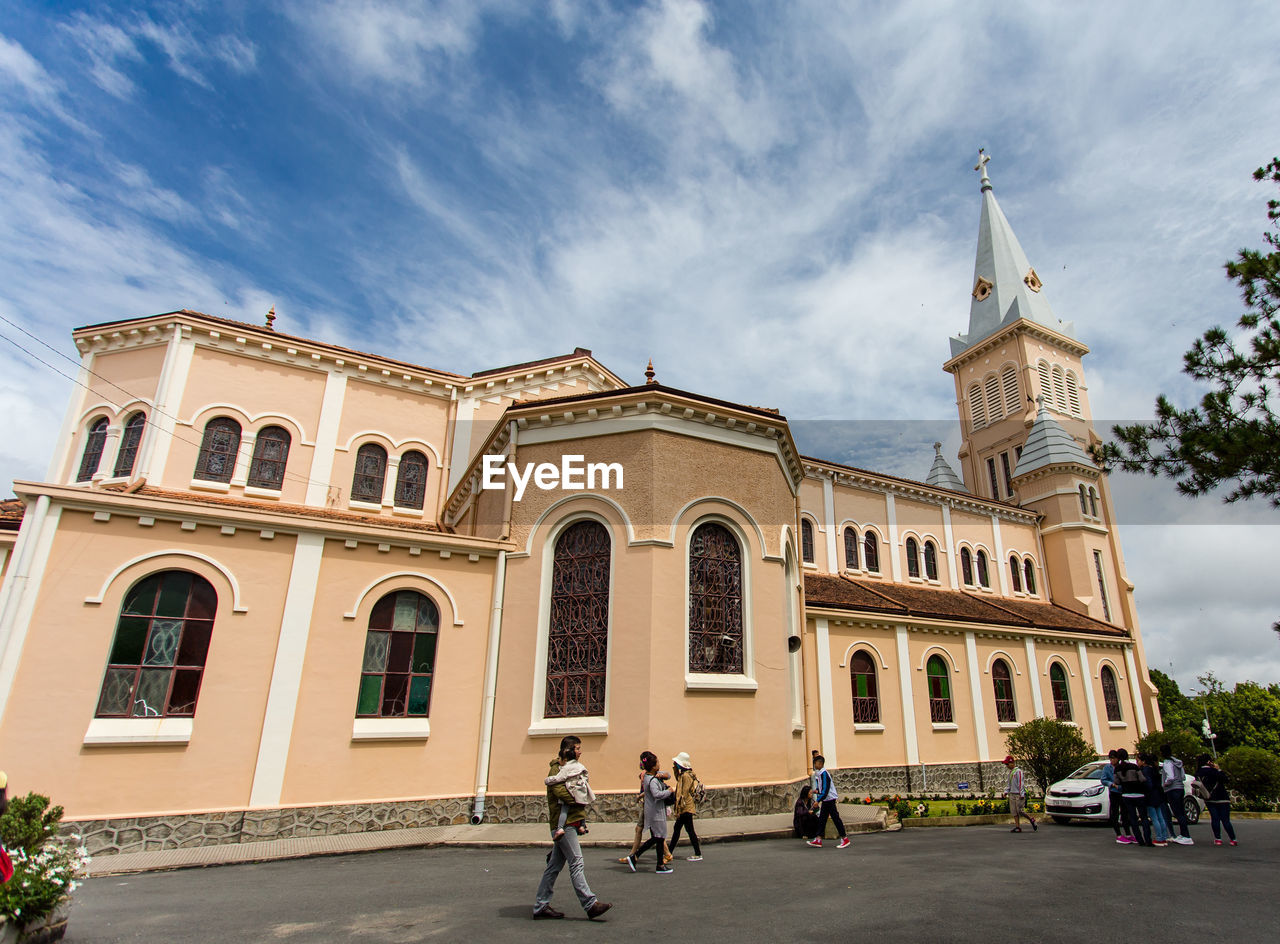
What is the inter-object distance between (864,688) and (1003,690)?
252 inches

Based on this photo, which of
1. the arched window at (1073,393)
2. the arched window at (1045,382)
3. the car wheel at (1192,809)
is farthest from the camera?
the arched window at (1073,393)

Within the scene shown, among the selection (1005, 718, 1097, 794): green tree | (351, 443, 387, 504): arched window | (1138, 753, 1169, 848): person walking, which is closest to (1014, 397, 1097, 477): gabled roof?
(1005, 718, 1097, 794): green tree

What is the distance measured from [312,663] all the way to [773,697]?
8012 mm

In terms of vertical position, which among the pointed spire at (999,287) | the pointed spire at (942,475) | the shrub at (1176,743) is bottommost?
the shrub at (1176,743)

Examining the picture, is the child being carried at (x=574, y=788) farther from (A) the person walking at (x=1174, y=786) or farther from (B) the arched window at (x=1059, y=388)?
(B) the arched window at (x=1059, y=388)

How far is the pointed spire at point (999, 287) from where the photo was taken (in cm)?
4075

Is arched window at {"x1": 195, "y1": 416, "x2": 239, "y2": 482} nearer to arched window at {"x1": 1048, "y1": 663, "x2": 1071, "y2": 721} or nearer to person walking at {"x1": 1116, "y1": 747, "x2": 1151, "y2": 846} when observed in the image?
person walking at {"x1": 1116, "y1": 747, "x2": 1151, "y2": 846}

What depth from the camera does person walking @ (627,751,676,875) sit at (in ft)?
27.6

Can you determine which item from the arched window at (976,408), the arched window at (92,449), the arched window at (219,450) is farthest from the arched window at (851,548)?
the arched window at (92,449)

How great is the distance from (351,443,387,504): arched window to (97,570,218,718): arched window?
734 cm

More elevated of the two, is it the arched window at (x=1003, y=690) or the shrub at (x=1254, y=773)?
the arched window at (x=1003, y=690)

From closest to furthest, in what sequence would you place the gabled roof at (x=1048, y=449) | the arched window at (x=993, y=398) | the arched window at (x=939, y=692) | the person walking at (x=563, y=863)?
the person walking at (x=563, y=863) < the arched window at (x=939, y=692) < the gabled roof at (x=1048, y=449) < the arched window at (x=993, y=398)

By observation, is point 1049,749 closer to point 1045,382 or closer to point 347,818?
point 347,818

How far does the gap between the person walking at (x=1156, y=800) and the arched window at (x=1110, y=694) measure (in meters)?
17.7
